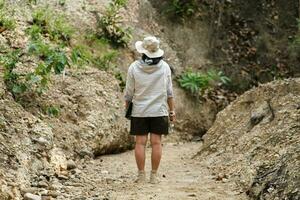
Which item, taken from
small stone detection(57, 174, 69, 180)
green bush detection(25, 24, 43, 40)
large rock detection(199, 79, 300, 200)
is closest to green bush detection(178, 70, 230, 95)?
large rock detection(199, 79, 300, 200)

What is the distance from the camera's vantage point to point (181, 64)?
14.0 metres

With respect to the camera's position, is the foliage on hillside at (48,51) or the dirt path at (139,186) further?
the foliage on hillside at (48,51)

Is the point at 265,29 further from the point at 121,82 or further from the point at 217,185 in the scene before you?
the point at 217,185

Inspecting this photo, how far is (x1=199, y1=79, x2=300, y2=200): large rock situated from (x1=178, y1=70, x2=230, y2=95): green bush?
3882mm

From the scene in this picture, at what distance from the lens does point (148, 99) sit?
6191 mm

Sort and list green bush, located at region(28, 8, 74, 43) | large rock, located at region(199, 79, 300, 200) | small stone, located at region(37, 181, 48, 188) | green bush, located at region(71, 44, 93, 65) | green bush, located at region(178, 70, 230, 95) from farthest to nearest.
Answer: green bush, located at region(178, 70, 230, 95) < green bush, located at region(28, 8, 74, 43) < green bush, located at region(71, 44, 93, 65) < small stone, located at region(37, 181, 48, 188) < large rock, located at region(199, 79, 300, 200)

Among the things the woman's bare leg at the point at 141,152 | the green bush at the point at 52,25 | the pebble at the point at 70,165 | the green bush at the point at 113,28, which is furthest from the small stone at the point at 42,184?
the green bush at the point at 113,28

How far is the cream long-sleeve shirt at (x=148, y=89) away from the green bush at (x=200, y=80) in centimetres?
684

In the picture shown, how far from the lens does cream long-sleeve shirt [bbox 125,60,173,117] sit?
618 centimetres

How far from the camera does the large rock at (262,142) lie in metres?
4.60

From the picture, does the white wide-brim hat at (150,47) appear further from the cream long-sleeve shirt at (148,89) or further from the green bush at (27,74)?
the green bush at (27,74)

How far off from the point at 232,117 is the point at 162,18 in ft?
20.8

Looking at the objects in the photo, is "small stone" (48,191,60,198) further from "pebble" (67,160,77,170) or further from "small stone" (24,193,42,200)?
"pebble" (67,160,77,170)

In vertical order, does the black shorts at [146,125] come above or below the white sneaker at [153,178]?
above
